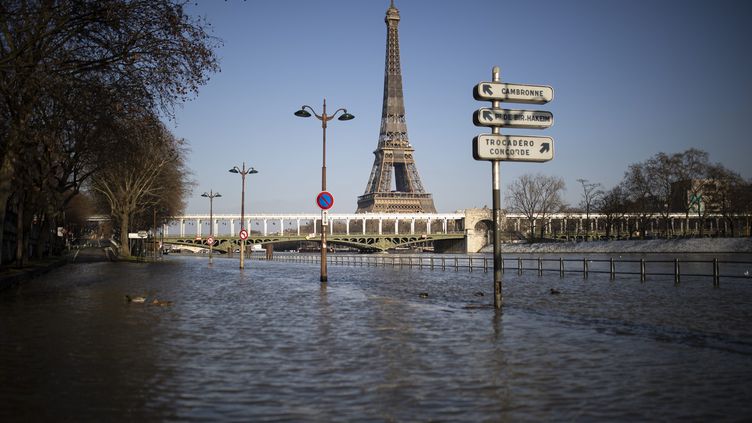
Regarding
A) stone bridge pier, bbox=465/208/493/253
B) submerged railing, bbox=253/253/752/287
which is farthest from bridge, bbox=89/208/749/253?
submerged railing, bbox=253/253/752/287

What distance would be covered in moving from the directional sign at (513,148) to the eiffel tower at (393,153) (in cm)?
14860

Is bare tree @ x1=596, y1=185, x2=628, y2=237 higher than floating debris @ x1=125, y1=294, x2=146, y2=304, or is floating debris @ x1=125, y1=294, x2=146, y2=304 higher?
bare tree @ x1=596, y1=185, x2=628, y2=237

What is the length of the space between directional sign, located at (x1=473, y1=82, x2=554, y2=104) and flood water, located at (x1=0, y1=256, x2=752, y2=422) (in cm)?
437

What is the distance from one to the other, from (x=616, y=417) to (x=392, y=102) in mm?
165721

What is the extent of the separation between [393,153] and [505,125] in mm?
152385

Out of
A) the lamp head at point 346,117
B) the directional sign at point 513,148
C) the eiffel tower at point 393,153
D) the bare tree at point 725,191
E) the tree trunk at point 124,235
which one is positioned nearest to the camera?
the directional sign at point 513,148

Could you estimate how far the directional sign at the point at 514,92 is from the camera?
13977mm

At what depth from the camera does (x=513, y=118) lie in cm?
1412

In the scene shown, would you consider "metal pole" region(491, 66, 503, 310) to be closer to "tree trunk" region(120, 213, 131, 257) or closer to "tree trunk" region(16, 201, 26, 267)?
"tree trunk" region(16, 201, 26, 267)

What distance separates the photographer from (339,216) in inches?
6452

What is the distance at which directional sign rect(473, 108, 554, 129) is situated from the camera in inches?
544

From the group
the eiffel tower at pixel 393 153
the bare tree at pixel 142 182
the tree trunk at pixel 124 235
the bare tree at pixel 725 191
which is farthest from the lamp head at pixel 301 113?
the eiffel tower at pixel 393 153

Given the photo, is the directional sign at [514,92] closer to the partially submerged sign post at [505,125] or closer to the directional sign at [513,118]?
the partially submerged sign post at [505,125]

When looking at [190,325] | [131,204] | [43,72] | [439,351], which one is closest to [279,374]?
[439,351]
